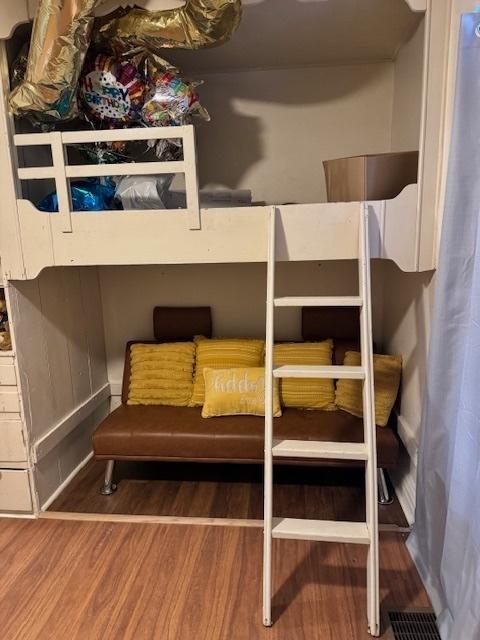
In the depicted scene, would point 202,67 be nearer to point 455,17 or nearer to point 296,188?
point 296,188

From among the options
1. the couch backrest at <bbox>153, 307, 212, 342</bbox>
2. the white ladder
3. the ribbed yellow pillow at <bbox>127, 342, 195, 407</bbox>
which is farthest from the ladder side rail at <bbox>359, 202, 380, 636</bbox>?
the couch backrest at <bbox>153, 307, 212, 342</bbox>

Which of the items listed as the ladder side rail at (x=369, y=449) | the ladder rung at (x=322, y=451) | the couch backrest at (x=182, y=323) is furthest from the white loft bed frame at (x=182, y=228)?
the couch backrest at (x=182, y=323)

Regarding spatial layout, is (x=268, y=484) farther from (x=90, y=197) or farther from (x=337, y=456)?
(x=90, y=197)

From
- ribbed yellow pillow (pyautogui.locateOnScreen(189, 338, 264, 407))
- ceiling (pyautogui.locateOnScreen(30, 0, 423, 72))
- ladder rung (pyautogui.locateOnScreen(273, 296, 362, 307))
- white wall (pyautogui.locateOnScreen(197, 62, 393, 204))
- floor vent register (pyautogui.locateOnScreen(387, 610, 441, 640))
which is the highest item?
ceiling (pyautogui.locateOnScreen(30, 0, 423, 72))

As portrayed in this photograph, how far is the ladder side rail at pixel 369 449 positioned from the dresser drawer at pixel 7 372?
5.11 feet

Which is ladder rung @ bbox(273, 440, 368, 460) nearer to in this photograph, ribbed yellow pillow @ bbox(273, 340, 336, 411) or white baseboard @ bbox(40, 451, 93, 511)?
ribbed yellow pillow @ bbox(273, 340, 336, 411)

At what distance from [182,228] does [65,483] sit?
1581 mm

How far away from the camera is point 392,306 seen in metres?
2.51

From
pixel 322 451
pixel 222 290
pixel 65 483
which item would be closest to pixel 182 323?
pixel 222 290

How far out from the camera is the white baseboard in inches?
87.7

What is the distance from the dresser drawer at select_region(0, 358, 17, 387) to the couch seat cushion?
48cm

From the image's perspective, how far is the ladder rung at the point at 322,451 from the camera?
153 centimetres

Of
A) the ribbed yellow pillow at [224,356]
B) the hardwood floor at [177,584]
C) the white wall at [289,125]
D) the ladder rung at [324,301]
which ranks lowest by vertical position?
the hardwood floor at [177,584]

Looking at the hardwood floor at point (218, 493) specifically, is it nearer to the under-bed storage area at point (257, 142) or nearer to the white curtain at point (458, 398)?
the white curtain at point (458, 398)
